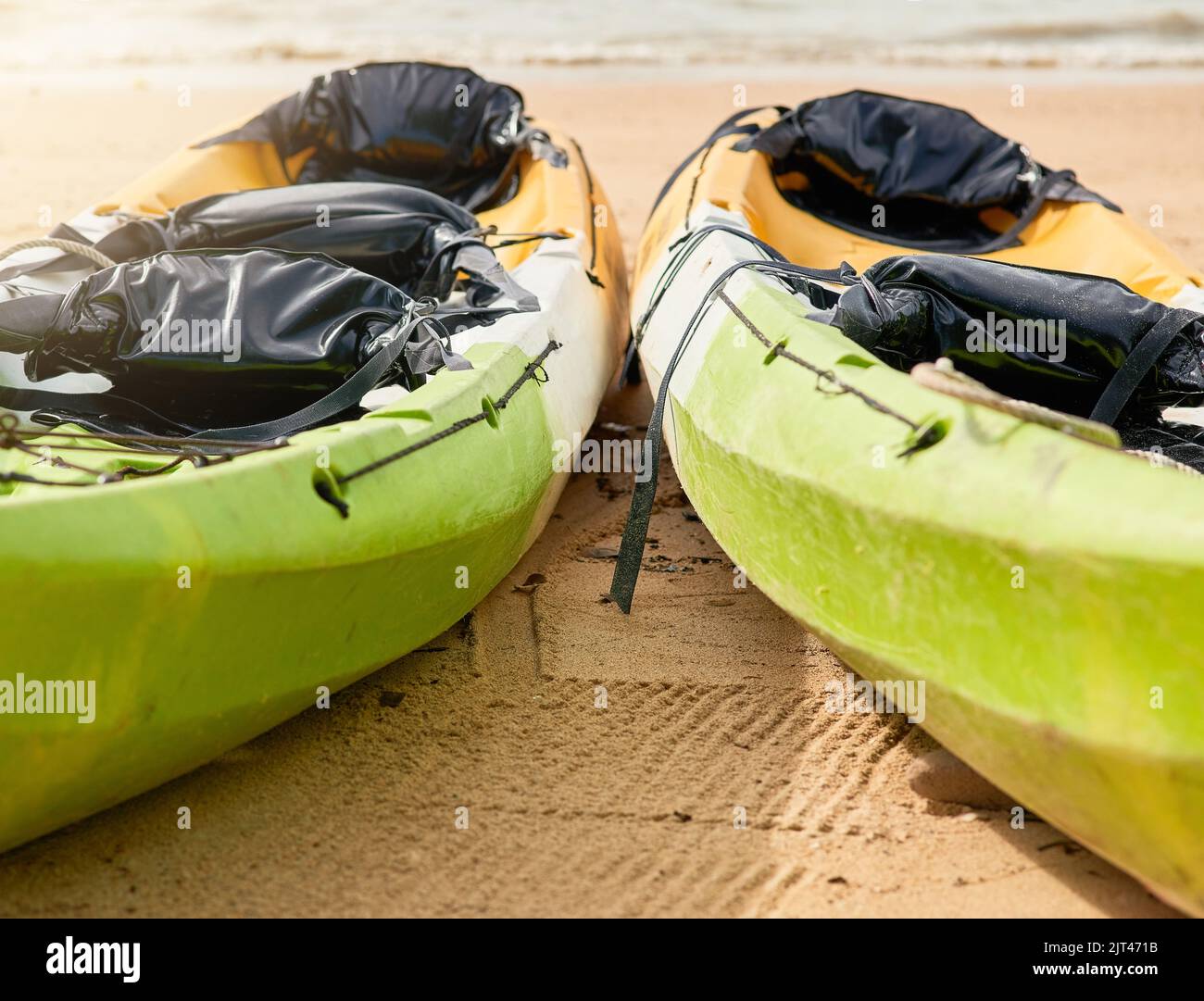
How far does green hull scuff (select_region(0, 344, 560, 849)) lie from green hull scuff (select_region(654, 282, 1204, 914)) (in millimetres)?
747

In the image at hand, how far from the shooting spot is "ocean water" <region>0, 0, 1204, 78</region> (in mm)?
12461

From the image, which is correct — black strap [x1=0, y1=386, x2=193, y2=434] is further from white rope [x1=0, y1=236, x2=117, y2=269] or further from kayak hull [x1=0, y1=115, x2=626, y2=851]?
white rope [x1=0, y1=236, x2=117, y2=269]

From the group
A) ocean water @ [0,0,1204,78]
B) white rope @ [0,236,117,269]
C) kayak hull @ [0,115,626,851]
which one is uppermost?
white rope @ [0,236,117,269]

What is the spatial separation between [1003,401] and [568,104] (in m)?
8.75

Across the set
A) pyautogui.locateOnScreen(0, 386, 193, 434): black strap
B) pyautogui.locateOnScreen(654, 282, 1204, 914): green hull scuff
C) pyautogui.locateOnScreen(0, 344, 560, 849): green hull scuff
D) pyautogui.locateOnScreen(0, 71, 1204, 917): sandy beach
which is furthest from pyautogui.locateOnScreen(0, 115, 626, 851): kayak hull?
pyautogui.locateOnScreen(654, 282, 1204, 914): green hull scuff

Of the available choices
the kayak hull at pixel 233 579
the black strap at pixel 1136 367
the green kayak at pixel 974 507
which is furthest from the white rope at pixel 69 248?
the black strap at pixel 1136 367

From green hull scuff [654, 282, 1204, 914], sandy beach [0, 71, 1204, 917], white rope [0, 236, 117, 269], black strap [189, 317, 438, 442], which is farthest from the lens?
white rope [0, 236, 117, 269]

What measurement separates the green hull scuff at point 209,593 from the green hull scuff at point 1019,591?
0.75 meters

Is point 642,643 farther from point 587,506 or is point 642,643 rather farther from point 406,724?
point 587,506

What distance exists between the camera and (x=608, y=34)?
13.4 m

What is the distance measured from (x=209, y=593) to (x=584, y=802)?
781 millimetres

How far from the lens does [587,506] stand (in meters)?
3.48

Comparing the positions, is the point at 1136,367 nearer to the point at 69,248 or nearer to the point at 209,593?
the point at 209,593

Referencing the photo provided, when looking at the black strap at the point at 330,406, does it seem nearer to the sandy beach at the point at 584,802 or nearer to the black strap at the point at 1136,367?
the sandy beach at the point at 584,802
